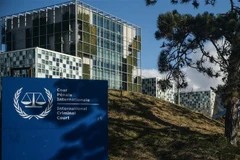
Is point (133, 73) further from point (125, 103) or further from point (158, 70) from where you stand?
point (158, 70)

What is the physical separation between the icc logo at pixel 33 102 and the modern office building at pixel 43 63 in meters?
15.5

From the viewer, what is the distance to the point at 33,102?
784 cm

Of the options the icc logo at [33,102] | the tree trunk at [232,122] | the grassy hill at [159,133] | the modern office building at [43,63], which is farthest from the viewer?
the modern office building at [43,63]

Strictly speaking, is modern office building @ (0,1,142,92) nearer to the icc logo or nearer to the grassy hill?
the grassy hill

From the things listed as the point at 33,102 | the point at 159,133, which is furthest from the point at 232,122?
the point at 33,102

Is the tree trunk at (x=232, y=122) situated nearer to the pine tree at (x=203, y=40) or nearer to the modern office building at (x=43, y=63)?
the pine tree at (x=203, y=40)

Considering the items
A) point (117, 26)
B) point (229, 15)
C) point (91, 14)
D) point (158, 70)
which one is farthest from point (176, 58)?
point (117, 26)

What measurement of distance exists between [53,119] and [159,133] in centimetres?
513

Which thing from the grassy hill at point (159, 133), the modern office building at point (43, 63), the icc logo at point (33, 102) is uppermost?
the modern office building at point (43, 63)

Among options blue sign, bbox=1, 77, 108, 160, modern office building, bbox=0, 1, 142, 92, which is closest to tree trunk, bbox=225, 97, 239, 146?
blue sign, bbox=1, 77, 108, 160

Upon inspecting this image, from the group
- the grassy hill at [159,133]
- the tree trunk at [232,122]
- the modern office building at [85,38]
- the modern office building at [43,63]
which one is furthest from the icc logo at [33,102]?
the modern office building at [85,38]

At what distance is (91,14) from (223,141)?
25213mm

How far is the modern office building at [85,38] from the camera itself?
33.5 m

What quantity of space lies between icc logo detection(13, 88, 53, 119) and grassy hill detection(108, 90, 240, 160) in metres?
2.84
